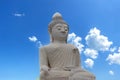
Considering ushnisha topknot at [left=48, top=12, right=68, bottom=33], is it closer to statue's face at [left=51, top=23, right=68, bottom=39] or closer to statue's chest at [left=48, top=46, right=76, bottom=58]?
statue's face at [left=51, top=23, right=68, bottom=39]

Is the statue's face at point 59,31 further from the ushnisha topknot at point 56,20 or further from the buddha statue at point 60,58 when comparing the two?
the ushnisha topknot at point 56,20

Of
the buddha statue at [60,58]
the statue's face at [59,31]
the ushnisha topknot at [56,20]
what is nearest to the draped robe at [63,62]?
the buddha statue at [60,58]

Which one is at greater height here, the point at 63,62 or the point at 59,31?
the point at 59,31

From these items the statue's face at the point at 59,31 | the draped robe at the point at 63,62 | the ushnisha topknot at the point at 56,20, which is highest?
the ushnisha topknot at the point at 56,20

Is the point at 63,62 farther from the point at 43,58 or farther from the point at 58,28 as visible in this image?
the point at 58,28

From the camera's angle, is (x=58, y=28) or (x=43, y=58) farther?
(x=58, y=28)

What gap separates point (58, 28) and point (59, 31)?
4.6 inches

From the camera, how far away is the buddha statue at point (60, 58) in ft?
33.2

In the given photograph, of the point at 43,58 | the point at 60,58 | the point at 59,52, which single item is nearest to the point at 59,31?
the point at 59,52

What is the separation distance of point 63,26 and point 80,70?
170 cm

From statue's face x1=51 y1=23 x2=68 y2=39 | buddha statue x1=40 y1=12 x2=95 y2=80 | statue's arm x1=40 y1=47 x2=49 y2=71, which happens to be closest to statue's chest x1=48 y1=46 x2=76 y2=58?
buddha statue x1=40 y1=12 x2=95 y2=80

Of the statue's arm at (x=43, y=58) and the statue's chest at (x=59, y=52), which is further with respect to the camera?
the statue's chest at (x=59, y=52)

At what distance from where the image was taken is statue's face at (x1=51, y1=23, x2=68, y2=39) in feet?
36.5

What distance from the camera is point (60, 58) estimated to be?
10766 millimetres
